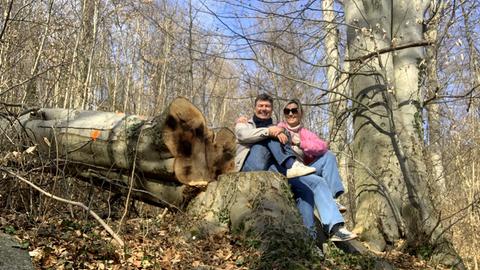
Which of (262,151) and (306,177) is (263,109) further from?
(306,177)

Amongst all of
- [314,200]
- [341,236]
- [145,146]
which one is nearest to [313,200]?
[314,200]

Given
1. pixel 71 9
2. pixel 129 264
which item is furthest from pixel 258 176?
pixel 71 9

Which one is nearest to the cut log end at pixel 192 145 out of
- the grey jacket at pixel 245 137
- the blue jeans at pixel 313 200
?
the grey jacket at pixel 245 137

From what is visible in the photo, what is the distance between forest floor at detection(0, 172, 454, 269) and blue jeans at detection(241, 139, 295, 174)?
862 mm

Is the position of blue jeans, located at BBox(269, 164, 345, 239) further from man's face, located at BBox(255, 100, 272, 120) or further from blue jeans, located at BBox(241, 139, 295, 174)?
man's face, located at BBox(255, 100, 272, 120)

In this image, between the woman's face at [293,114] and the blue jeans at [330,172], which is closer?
the blue jeans at [330,172]

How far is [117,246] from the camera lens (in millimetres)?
3760

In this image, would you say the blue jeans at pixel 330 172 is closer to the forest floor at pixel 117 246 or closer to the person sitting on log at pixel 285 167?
the person sitting on log at pixel 285 167

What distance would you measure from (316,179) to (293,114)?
0.86m

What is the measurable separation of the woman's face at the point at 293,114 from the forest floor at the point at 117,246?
1.44 metres

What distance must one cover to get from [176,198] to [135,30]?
9.12 metres

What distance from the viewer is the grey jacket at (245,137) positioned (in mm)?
4824

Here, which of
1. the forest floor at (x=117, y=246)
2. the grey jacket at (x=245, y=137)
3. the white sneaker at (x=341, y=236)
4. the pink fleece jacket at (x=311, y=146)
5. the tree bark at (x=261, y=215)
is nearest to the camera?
the forest floor at (x=117, y=246)

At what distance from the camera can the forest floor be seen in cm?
349
